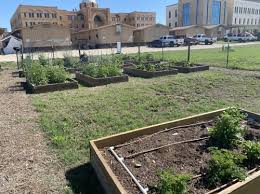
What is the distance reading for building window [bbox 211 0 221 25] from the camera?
71.8 metres

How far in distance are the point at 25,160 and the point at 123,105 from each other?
324 cm

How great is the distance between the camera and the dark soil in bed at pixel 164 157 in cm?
296

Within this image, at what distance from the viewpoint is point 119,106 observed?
6578 mm

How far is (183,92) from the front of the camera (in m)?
8.10

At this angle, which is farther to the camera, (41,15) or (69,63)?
(41,15)

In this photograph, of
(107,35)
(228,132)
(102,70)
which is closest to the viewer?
(228,132)

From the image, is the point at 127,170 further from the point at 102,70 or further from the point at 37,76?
the point at 102,70

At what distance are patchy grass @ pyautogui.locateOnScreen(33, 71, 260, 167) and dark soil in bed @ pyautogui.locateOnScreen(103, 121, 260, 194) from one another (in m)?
0.87

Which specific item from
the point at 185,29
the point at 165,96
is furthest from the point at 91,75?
the point at 185,29

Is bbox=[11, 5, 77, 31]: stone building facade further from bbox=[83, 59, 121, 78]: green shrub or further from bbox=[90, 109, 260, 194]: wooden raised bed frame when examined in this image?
bbox=[90, 109, 260, 194]: wooden raised bed frame

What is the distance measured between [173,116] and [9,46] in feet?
123

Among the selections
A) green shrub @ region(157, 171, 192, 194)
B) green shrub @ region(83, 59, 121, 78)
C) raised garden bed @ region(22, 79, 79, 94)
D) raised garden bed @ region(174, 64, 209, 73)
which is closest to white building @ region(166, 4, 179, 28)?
raised garden bed @ region(174, 64, 209, 73)

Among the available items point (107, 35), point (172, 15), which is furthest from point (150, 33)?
point (172, 15)

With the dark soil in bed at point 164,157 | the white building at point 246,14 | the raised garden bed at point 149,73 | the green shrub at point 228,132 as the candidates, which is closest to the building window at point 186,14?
the white building at point 246,14
